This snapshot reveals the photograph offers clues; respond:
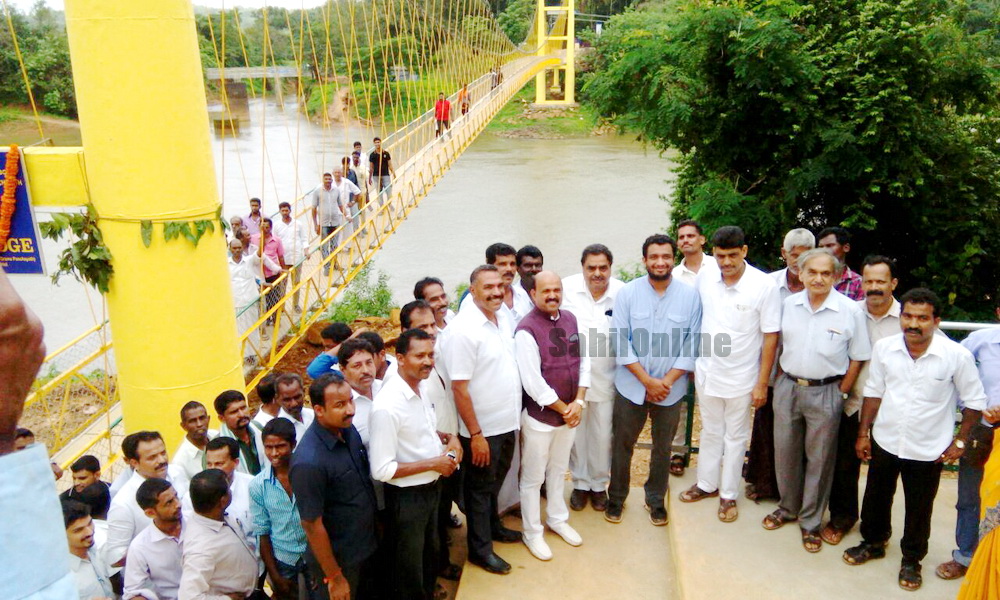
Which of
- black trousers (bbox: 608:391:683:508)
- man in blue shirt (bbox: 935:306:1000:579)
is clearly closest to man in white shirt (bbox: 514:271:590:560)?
black trousers (bbox: 608:391:683:508)

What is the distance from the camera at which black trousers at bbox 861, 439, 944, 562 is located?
8.27 feet

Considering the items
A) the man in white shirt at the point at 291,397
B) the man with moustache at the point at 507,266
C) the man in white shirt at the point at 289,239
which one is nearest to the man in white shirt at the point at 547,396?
the man with moustache at the point at 507,266

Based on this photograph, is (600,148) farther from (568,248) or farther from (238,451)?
(238,451)

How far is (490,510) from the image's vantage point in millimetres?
2906

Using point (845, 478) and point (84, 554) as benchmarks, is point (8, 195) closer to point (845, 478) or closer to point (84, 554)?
point (84, 554)

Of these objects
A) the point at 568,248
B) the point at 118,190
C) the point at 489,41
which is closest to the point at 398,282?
the point at 568,248

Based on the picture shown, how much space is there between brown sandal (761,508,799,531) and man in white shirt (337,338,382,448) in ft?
5.48

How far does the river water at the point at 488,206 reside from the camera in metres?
11.1

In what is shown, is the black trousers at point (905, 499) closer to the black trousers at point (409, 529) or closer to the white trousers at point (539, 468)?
the white trousers at point (539, 468)

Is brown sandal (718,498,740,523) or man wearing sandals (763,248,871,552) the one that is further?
brown sandal (718,498,740,523)

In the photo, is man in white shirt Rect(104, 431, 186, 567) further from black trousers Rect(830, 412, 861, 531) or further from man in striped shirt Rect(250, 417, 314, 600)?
black trousers Rect(830, 412, 861, 531)

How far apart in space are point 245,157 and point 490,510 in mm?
22940

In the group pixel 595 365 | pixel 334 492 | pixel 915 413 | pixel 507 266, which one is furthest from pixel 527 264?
pixel 915 413

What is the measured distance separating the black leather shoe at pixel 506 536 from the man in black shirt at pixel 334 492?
0.77 m
